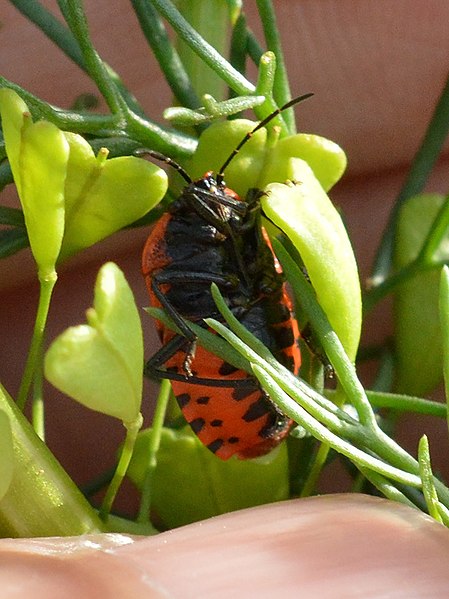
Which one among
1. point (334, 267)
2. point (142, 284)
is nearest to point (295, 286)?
point (334, 267)

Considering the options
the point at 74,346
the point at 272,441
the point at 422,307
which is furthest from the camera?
the point at 422,307

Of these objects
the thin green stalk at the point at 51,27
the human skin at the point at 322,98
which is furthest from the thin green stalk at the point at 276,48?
the human skin at the point at 322,98

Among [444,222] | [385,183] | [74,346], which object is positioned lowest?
[385,183]

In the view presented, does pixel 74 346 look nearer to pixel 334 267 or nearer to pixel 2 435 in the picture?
pixel 2 435

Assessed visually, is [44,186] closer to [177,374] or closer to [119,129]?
[119,129]

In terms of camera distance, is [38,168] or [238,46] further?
[238,46]

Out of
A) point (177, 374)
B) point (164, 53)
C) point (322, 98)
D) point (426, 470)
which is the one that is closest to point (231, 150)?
point (164, 53)

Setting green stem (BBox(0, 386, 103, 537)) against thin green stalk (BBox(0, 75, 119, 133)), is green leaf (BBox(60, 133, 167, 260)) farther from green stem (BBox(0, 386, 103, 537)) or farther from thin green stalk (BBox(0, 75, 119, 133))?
green stem (BBox(0, 386, 103, 537))
